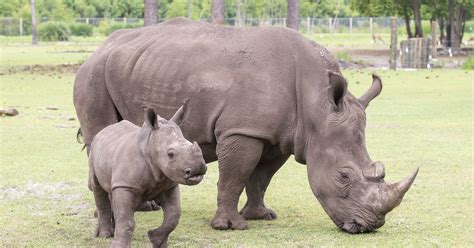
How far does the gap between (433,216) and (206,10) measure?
77584mm

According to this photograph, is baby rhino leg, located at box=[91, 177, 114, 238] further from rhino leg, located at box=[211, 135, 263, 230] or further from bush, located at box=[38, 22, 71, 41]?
bush, located at box=[38, 22, 71, 41]

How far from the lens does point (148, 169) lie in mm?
6941

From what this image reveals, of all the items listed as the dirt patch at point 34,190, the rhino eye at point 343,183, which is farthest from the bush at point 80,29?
the rhino eye at point 343,183

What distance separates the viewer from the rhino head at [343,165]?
25.6ft

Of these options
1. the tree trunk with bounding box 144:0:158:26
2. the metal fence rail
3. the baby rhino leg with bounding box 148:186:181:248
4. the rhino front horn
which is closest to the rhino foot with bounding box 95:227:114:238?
the baby rhino leg with bounding box 148:186:181:248

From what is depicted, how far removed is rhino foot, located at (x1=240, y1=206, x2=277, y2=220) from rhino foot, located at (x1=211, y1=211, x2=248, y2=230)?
51 centimetres

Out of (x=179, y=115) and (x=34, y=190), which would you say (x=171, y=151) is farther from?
(x=34, y=190)

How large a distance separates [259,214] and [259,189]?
254mm

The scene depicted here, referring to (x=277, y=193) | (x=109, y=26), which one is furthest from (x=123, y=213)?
(x=109, y=26)

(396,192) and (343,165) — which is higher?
(343,165)

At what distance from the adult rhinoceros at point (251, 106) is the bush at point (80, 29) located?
215 feet

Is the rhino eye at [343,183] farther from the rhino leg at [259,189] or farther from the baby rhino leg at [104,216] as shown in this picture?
the baby rhino leg at [104,216]

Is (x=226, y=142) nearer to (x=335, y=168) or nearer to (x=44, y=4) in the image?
(x=335, y=168)

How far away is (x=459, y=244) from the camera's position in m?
7.72
